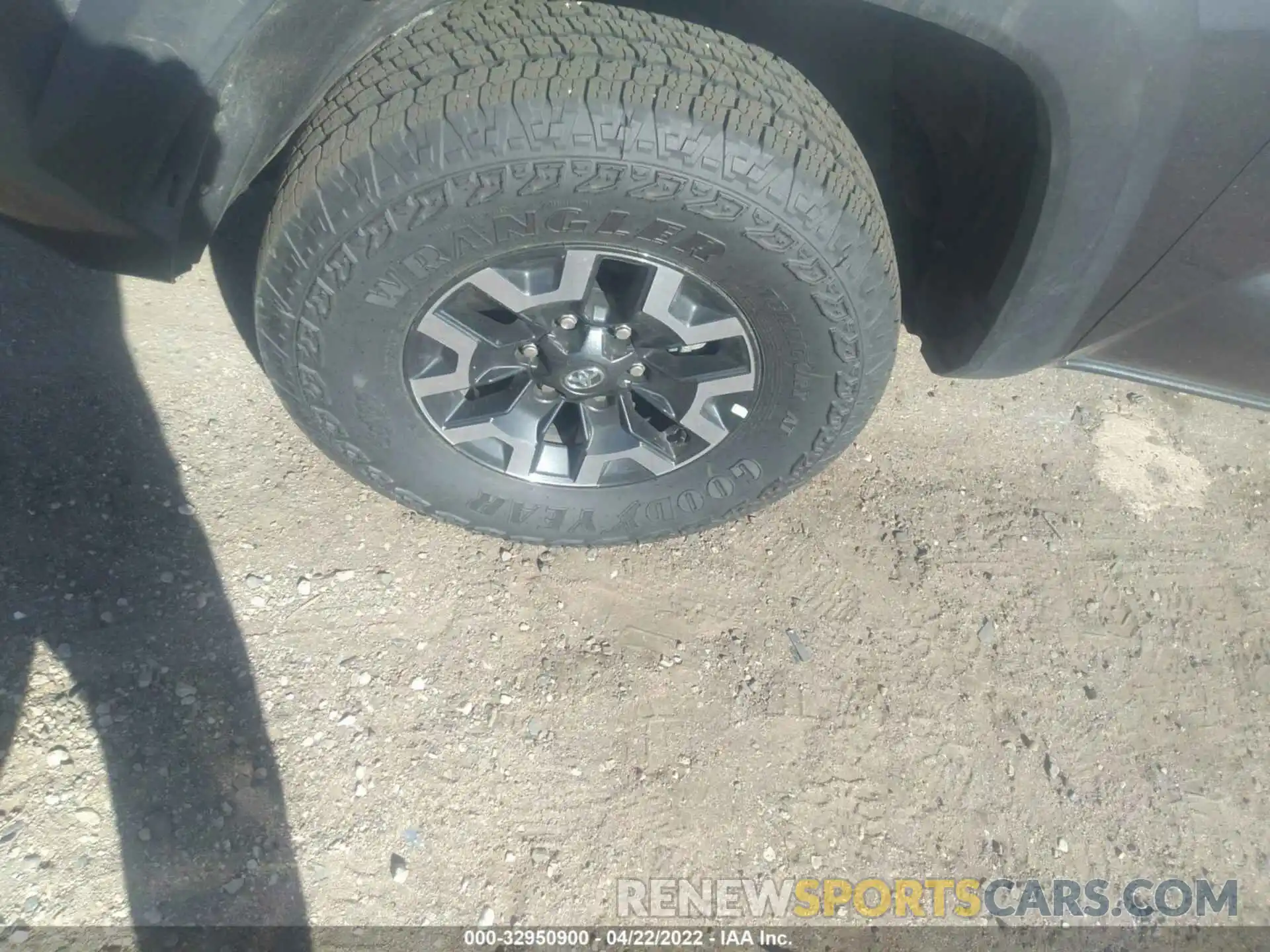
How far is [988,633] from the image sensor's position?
280 centimetres

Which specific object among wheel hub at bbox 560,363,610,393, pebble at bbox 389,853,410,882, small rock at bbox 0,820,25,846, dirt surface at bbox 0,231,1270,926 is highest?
wheel hub at bbox 560,363,610,393

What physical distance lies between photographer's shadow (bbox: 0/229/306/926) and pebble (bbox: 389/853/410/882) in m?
0.21

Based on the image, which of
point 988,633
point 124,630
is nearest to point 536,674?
point 124,630

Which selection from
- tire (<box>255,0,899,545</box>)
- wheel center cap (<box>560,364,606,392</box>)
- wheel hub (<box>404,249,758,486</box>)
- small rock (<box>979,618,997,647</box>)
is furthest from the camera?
small rock (<box>979,618,997,647</box>)

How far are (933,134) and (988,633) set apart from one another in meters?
1.48

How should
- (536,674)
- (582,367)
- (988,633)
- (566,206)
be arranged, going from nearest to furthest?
(566,206) → (582,367) → (536,674) → (988,633)

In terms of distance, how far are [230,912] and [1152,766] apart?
2.51 m

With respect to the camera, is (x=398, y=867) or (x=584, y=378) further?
(x=584, y=378)

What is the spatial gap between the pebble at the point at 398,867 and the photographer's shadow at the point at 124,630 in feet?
0.69

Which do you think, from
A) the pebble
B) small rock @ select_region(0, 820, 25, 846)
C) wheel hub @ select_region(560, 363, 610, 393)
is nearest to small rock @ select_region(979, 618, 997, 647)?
wheel hub @ select_region(560, 363, 610, 393)

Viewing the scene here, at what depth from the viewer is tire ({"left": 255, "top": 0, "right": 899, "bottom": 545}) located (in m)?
1.88

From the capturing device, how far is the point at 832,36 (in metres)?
2.31

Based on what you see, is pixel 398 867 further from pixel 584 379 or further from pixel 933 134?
pixel 933 134

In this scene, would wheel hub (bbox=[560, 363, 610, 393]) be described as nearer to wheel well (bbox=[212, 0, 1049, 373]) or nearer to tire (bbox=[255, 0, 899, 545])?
tire (bbox=[255, 0, 899, 545])
